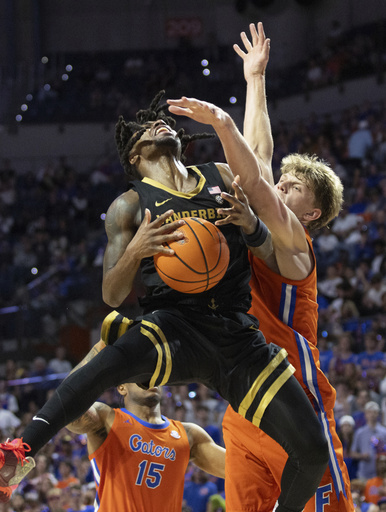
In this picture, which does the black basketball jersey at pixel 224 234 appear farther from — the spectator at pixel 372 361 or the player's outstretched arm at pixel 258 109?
the spectator at pixel 372 361

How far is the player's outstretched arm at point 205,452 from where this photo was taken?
4.74 m

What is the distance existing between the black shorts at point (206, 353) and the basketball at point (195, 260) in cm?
19

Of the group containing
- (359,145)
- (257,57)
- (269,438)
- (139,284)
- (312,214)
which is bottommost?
(269,438)

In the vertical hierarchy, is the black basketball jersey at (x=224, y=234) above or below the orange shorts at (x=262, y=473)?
above

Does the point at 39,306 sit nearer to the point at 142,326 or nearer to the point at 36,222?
the point at 36,222

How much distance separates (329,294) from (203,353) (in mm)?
6807

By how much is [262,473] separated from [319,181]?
159cm

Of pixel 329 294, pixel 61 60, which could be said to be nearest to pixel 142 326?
pixel 329 294

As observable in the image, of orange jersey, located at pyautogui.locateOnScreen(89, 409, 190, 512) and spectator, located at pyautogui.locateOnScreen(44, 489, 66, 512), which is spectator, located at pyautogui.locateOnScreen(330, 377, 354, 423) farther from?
orange jersey, located at pyautogui.locateOnScreen(89, 409, 190, 512)

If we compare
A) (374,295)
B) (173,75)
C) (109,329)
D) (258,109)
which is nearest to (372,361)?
(374,295)

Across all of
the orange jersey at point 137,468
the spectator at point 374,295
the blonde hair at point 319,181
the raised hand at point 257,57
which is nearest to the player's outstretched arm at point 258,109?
the raised hand at point 257,57

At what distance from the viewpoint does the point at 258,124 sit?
418 cm

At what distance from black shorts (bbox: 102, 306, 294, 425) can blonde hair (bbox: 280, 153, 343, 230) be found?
1009 mm

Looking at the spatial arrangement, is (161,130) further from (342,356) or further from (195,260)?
(342,356)
